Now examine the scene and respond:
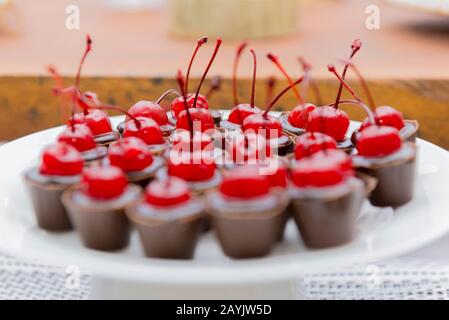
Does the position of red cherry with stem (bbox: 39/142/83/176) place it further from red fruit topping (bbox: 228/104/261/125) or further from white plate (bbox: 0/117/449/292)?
red fruit topping (bbox: 228/104/261/125)

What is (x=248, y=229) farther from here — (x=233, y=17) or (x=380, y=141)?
(x=233, y=17)

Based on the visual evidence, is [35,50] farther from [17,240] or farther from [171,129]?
[17,240]

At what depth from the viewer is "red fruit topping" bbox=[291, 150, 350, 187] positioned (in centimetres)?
50

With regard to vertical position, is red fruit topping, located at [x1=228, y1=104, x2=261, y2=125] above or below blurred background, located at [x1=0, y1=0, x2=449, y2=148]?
above

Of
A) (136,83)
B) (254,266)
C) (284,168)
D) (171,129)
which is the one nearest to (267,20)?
(136,83)

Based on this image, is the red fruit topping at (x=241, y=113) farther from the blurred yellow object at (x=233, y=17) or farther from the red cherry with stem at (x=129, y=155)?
the blurred yellow object at (x=233, y=17)

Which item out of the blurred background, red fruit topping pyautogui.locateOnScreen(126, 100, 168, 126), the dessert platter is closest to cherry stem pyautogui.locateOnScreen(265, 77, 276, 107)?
the dessert platter

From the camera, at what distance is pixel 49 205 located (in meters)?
0.53

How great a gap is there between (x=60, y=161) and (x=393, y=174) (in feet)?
0.80

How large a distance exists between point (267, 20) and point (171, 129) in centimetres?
85

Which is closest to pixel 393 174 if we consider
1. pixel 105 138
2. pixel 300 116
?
pixel 300 116

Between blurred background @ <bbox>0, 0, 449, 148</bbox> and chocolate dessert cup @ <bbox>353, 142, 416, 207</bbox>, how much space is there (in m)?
0.67

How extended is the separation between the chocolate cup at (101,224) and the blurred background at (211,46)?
745 millimetres

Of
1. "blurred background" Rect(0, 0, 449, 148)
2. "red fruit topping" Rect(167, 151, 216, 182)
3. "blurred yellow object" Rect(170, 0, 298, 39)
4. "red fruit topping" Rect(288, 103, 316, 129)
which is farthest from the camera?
"blurred yellow object" Rect(170, 0, 298, 39)
